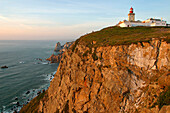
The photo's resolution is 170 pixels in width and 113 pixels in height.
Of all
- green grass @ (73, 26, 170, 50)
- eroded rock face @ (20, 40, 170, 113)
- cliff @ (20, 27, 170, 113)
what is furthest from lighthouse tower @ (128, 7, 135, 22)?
eroded rock face @ (20, 40, 170, 113)

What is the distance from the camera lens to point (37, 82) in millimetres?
57594

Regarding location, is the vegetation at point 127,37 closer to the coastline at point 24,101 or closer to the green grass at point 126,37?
the green grass at point 126,37

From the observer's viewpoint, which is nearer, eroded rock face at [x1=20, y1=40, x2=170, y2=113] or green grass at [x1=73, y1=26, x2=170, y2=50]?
eroded rock face at [x1=20, y1=40, x2=170, y2=113]

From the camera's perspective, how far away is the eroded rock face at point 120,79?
48.7 feet

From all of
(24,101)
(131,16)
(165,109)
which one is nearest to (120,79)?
(165,109)

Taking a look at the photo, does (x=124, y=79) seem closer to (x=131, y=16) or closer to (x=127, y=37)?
(x=127, y=37)

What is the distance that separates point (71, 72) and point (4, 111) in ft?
99.0

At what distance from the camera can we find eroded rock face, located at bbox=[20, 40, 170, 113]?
14844 millimetres

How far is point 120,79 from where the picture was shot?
55.7 ft

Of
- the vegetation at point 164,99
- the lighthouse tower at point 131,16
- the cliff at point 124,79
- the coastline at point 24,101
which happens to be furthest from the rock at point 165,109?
Result: the lighthouse tower at point 131,16

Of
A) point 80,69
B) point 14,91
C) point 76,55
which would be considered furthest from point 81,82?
point 14,91

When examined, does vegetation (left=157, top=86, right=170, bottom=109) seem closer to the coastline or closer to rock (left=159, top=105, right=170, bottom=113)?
rock (left=159, top=105, right=170, bottom=113)

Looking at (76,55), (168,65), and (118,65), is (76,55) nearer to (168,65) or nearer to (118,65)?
(118,65)

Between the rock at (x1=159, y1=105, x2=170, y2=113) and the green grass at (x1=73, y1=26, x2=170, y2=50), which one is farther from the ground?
the green grass at (x1=73, y1=26, x2=170, y2=50)
